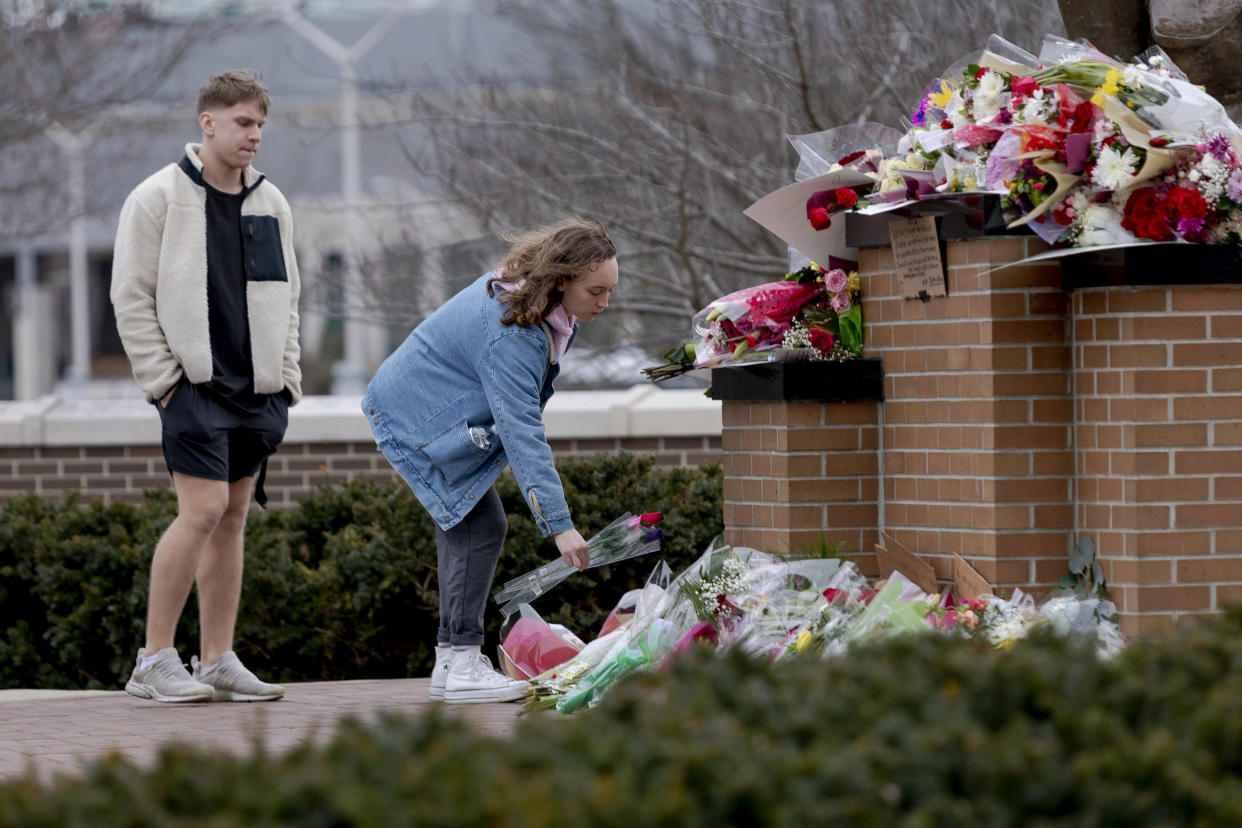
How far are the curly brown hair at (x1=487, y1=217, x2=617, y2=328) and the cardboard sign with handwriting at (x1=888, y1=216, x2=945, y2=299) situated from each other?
35.1 inches

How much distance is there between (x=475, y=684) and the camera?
5336 millimetres

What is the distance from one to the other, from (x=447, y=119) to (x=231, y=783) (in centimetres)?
717

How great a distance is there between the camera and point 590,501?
6.89 m

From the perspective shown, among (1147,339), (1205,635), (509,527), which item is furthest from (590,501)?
(1205,635)

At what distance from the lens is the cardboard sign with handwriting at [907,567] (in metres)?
4.78

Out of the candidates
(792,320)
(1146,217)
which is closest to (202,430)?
(792,320)

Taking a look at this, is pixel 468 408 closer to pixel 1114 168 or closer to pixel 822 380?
pixel 822 380

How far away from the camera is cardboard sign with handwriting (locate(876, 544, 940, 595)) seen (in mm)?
4781

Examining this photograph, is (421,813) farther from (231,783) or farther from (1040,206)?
(1040,206)

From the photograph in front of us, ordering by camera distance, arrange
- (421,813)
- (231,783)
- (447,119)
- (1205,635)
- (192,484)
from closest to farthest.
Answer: (421,813), (231,783), (1205,635), (192,484), (447,119)

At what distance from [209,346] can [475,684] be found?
1.42m

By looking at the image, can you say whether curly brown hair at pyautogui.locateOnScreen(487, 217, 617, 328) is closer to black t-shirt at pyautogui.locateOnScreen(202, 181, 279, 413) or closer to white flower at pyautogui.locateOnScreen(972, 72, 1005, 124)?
black t-shirt at pyautogui.locateOnScreen(202, 181, 279, 413)

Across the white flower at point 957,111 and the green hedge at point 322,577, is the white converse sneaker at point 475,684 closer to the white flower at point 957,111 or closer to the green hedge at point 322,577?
the green hedge at point 322,577

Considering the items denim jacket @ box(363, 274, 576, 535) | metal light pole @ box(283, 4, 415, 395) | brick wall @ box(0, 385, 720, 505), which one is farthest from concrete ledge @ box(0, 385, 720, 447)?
denim jacket @ box(363, 274, 576, 535)
